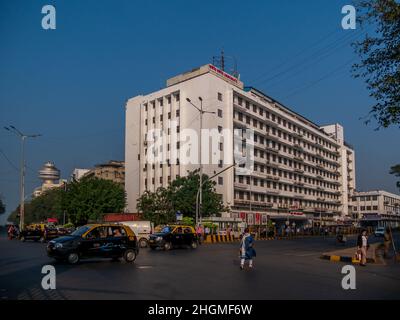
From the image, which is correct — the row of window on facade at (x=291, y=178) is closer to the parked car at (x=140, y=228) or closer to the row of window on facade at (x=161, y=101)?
the row of window on facade at (x=161, y=101)

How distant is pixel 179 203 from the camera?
5178 centimetres

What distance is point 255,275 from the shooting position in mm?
14570

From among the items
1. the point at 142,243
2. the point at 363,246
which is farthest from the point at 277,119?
the point at 363,246

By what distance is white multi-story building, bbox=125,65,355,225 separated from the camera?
213ft

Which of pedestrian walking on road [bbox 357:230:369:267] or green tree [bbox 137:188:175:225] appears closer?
pedestrian walking on road [bbox 357:230:369:267]

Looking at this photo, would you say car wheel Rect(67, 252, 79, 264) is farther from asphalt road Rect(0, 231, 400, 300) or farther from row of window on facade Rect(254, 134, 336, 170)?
row of window on facade Rect(254, 134, 336, 170)

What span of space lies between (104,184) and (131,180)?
13.7 metres

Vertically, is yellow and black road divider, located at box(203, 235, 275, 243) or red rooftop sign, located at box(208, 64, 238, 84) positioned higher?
A: red rooftop sign, located at box(208, 64, 238, 84)

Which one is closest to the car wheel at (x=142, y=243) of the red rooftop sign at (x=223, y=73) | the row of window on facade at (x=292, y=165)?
the red rooftop sign at (x=223, y=73)

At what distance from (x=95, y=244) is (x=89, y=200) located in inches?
1669

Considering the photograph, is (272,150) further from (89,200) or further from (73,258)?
(73,258)

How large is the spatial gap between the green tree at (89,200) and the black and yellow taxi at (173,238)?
30154 millimetres

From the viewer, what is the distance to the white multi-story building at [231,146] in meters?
64.9

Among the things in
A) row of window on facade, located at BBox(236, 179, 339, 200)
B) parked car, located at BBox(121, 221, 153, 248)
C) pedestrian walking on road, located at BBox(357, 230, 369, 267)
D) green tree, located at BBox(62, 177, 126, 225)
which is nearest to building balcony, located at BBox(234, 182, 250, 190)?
row of window on facade, located at BBox(236, 179, 339, 200)
